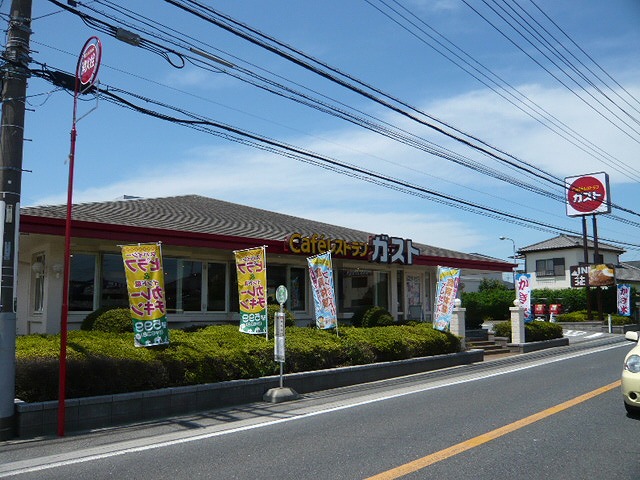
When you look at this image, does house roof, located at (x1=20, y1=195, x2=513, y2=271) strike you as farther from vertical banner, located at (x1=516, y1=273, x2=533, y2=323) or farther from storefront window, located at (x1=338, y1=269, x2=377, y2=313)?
storefront window, located at (x1=338, y1=269, x2=377, y2=313)

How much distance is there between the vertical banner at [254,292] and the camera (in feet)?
44.3

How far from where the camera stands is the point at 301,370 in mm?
13180

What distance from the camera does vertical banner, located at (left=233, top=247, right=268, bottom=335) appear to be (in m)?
13.5

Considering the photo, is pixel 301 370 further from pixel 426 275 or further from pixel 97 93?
pixel 426 275

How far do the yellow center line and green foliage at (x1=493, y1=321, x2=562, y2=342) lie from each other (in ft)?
45.8

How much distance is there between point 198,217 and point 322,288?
5440 millimetres

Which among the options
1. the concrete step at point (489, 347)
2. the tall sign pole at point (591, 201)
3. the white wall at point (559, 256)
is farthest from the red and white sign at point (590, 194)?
the concrete step at point (489, 347)

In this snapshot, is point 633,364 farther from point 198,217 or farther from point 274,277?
point 198,217

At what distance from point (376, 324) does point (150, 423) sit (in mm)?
11468

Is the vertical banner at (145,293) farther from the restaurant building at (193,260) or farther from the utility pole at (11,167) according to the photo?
the restaurant building at (193,260)

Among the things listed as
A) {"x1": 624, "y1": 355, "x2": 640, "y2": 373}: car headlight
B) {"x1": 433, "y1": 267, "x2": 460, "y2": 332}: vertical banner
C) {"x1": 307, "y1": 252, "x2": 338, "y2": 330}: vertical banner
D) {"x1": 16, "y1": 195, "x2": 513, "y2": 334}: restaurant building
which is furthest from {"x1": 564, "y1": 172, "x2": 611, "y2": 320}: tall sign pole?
{"x1": 624, "y1": 355, "x2": 640, "y2": 373}: car headlight

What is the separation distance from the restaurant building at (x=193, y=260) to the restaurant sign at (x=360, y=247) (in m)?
0.03

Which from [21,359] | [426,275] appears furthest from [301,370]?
[426,275]

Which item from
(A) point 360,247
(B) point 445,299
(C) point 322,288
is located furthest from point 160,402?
(B) point 445,299
